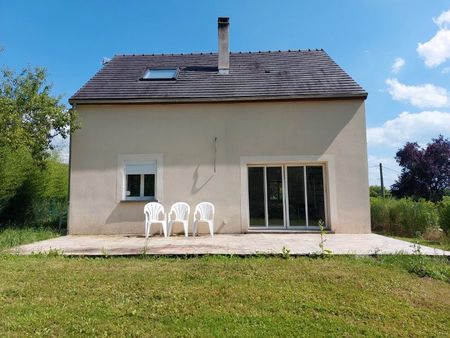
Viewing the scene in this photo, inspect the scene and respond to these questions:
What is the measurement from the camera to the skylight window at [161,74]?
12.2m

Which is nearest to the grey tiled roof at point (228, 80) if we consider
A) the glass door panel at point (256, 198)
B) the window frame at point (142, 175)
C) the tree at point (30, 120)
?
the tree at point (30, 120)

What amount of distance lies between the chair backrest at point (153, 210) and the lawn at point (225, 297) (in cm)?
352

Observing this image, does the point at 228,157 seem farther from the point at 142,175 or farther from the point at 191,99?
the point at 142,175

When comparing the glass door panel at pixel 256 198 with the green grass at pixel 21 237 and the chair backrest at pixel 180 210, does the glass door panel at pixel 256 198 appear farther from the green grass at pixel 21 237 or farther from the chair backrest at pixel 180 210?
the green grass at pixel 21 237

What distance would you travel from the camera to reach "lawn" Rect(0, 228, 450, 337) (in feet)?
11.6

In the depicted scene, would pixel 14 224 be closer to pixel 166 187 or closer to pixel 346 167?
pixel 166 187

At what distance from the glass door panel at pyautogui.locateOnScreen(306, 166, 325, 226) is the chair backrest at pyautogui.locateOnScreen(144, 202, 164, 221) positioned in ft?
16.6

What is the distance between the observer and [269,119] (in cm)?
1092

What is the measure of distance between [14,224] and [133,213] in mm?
4939

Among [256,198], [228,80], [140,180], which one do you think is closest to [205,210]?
[256,198]

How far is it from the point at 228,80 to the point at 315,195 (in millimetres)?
5417

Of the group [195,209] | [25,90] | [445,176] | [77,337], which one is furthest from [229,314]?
[445,176]

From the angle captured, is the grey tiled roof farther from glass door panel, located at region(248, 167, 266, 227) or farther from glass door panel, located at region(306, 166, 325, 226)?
glass door panel, located at region(248, 167, 266, 227)

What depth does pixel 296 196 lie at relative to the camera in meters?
10.7
